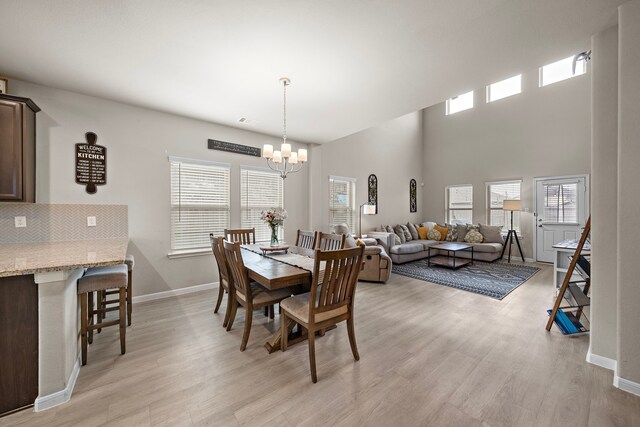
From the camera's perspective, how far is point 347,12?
1.82 metres

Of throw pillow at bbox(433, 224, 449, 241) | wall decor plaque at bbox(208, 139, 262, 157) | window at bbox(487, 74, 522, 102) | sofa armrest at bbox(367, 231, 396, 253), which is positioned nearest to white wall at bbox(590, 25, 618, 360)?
sofa armrest at bbox(367, 231, 396, 253)

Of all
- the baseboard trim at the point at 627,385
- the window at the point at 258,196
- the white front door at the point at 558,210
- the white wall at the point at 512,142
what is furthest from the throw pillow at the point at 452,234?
the baseboard trim at the point at 627,385

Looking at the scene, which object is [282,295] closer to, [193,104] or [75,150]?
[193,104]

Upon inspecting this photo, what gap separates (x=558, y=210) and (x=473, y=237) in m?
1.82

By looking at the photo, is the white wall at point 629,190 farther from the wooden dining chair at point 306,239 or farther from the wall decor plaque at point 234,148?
the wall decor plaque at point 234,148

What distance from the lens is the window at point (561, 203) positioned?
5.55 meters

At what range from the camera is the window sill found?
12.1 ft

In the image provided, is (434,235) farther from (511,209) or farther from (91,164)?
(91,164)

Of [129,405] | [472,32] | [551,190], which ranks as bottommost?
[129,405]

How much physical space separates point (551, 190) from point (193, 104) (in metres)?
7.52

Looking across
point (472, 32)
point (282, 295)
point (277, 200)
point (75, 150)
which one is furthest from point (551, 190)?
point (75, 150)

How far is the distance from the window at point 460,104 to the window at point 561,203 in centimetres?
300

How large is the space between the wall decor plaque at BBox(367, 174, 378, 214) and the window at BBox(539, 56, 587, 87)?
432 cm

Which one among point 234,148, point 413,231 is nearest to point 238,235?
point 234,148
